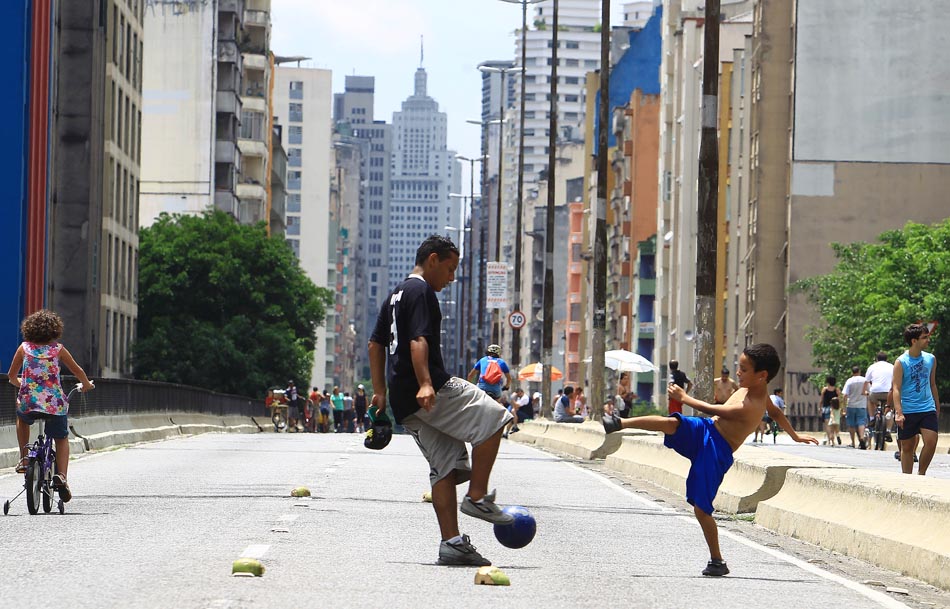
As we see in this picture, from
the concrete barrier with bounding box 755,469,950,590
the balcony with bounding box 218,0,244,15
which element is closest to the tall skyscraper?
the balcony with bounding box 218,0,244,15

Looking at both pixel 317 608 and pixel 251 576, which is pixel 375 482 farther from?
pixel 317 608

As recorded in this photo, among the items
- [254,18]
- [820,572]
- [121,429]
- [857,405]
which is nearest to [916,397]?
[820,572]

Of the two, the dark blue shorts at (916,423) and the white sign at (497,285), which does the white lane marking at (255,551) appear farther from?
the white sign at (497,285)

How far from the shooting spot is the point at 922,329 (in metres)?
18.7

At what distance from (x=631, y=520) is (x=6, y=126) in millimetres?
44283

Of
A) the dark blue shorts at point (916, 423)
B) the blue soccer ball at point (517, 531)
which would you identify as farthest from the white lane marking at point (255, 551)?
the dark blue shorts at point (916, 423)

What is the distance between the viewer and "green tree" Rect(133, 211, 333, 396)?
260ft

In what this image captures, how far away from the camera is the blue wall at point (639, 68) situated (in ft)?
→ 400

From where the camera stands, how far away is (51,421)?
16.3m

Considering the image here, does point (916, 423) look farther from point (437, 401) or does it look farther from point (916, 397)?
point (437, 401)

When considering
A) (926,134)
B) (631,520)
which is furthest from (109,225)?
(631,520)

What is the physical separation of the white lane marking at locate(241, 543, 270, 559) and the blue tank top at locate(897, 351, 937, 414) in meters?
8.90

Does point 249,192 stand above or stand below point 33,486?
above

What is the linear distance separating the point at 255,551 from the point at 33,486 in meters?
4.39
